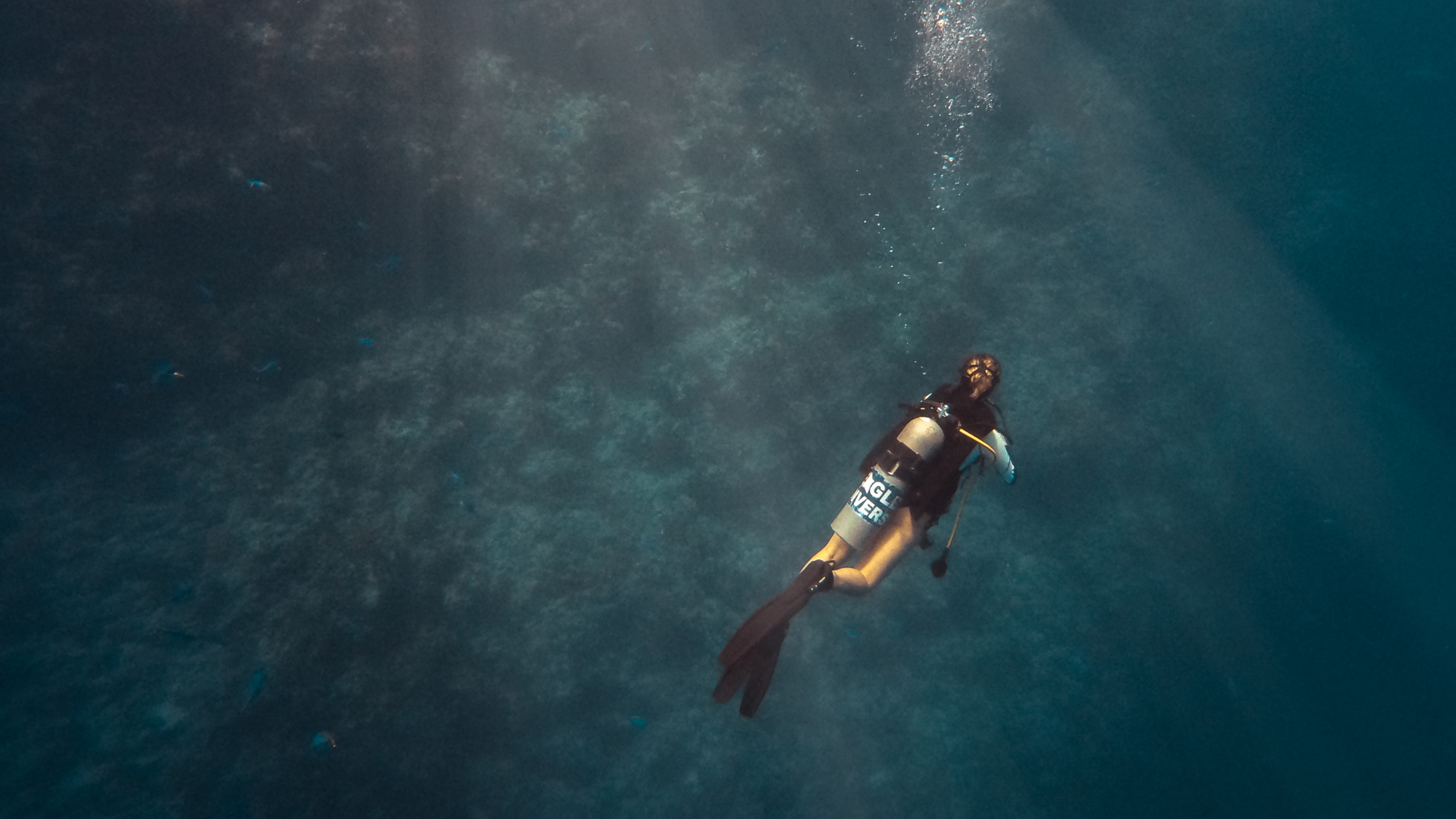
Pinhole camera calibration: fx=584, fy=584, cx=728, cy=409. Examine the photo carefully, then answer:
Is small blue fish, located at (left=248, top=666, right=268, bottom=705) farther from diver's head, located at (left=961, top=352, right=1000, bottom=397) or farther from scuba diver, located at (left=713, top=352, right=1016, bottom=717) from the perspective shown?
diver's head, located at (left=961, top=352, right=1000, bottom=397)

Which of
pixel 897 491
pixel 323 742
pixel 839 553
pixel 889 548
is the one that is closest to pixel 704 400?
pixel 839 553

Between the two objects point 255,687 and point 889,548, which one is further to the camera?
point 255,687

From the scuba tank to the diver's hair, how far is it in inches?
17.3

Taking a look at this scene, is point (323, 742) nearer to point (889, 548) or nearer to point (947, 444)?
point (889, 548)

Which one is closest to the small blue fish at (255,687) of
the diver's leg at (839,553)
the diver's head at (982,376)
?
the diver's leg at (839,553)

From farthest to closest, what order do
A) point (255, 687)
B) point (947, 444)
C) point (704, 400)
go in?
point (704, 400) < point (255, 687) < point (947, 444)

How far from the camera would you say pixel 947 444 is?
12.1 feet

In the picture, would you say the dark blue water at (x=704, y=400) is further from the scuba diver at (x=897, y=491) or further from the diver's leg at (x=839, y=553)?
the scuba diver at (x=897, y=491)

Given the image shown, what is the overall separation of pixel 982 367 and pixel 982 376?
0.23ft

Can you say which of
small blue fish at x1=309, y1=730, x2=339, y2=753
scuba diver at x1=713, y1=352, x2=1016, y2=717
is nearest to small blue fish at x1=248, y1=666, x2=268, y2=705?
small blue fish at x1=309, y1=730, x2=339, y2=753

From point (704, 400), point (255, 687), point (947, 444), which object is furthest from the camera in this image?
point (704, 400)

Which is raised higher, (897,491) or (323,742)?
(897,491)

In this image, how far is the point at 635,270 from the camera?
20.0 feet

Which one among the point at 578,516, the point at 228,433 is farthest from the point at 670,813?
the point at 228,433
